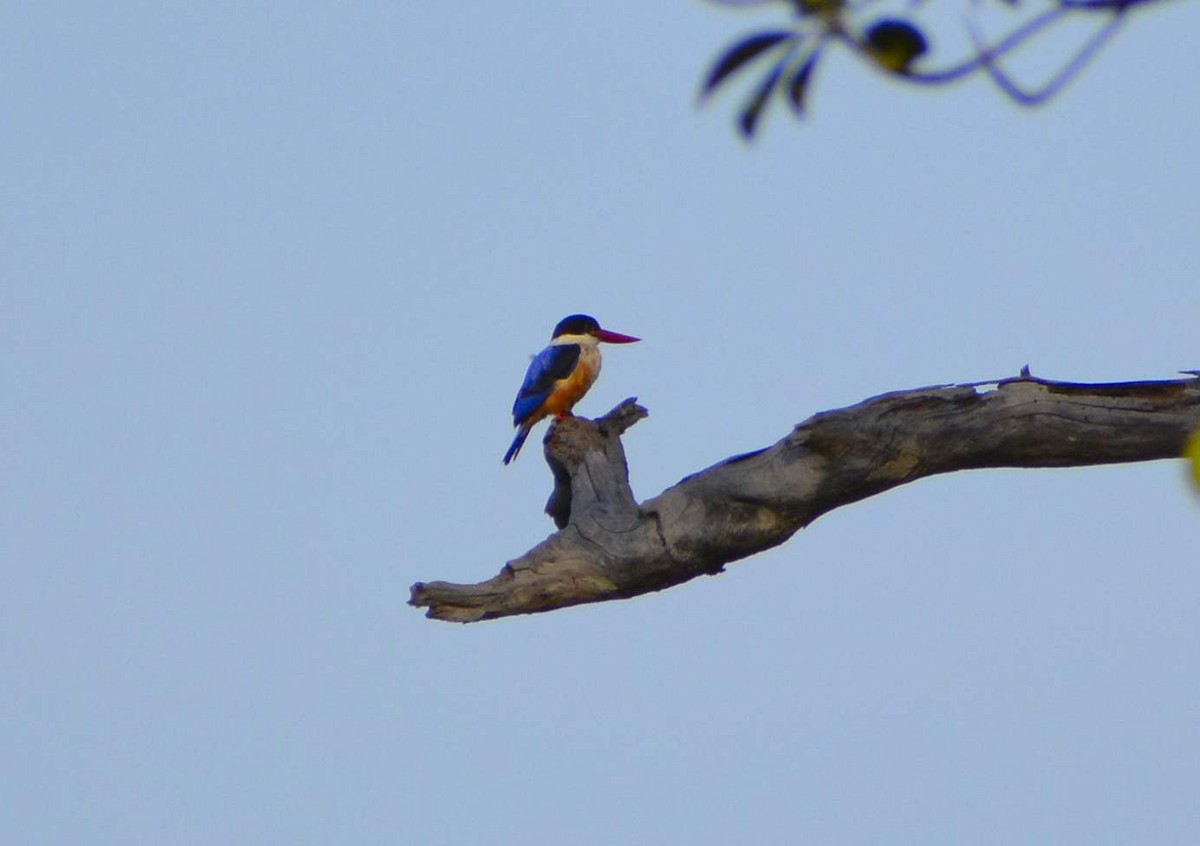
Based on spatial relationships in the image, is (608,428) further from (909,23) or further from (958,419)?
(909,23)

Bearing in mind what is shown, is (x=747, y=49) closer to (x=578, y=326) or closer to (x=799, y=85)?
(x=799, y=85)

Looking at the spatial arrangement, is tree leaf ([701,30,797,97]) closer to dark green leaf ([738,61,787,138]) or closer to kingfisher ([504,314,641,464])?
dark green leaf ([738,61,787,138])

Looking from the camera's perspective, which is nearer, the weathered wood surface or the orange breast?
the weathered wood surface

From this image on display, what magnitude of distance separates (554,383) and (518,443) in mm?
465

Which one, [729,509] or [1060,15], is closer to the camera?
[1060,15]

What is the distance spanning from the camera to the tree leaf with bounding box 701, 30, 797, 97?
173 centimetres

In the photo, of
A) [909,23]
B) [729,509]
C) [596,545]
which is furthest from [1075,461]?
[909,23]

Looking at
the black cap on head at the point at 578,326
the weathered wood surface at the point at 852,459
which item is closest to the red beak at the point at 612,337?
the black cap on head at the point at 578,326

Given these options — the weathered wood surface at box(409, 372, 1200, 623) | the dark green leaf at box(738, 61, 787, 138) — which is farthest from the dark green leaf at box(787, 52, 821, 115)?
the weathered wood surface at box(409, 372, 1200, 623)

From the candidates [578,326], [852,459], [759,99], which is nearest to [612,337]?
[578,326]

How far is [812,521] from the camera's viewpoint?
6.12 meters

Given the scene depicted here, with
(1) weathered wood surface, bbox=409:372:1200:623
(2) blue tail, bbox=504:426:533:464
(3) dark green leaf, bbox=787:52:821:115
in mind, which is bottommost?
(3) dark green leaf, bbox=787:52:821:115

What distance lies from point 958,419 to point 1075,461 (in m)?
0.48

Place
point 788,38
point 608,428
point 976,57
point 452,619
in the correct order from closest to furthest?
1. point 976,57
2. point 788,38
3. point 452,619
4. point 608,428
